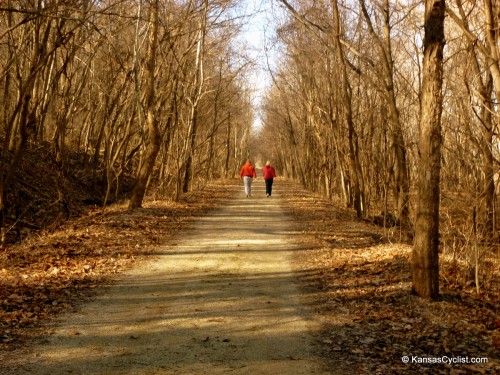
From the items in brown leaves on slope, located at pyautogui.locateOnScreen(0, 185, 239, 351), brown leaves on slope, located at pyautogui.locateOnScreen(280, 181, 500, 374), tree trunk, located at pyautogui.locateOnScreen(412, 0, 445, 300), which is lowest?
brown leaves on slope, located at pyautogui.locateOnScreen(280, 181, 500, 374)

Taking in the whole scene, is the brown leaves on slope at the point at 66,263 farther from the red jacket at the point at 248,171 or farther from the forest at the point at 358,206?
the red jacket at the point at 248,171

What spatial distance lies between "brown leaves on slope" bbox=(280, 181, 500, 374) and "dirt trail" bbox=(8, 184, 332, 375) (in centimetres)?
36

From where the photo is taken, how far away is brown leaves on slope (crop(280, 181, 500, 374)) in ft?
17.2

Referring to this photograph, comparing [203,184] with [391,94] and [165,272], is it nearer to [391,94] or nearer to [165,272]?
[391,94]

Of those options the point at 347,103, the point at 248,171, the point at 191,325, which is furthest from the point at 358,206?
the point at 191,325

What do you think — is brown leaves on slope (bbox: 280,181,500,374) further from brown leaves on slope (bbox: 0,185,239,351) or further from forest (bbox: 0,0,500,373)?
brown leaves on slope (bbox: 0,185,239,351)

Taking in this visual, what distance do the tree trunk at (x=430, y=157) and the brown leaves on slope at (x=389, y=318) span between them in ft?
1.21

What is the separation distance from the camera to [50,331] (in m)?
5.75

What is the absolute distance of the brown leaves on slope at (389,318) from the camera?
206 inches

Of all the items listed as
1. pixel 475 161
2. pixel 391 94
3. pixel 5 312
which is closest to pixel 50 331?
pixel 5 312

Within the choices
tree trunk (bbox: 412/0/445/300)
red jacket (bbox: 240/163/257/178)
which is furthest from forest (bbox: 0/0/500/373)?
red jacket (bbox: 240/163/257/178)

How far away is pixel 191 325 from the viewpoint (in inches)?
238

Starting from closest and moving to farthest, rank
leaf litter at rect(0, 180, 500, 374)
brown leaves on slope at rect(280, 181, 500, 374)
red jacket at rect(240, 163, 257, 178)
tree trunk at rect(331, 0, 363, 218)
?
brown leaves on slope at rect(280, 181, 500, 374) < leaf litter at rect(0, 180, 500, 374) < tree trunk at rect(331, 0, 363, 218) < red jacket at rect(240, 163, 257, 178)

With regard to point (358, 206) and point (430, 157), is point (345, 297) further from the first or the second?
point (358, 206)
